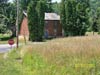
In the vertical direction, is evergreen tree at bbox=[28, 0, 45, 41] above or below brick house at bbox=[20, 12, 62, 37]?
above

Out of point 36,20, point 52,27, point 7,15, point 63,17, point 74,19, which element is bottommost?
point 52,27

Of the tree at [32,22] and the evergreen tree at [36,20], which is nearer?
the evergreen tree at [36,20]

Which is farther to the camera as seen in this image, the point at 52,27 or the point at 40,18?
the point at 52,27

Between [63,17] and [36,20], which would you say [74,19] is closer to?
[63,17]

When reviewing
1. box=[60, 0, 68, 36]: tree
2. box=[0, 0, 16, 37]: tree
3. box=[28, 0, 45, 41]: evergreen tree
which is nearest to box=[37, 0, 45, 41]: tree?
box=[28, 0, 45, 41]: evergreen tree

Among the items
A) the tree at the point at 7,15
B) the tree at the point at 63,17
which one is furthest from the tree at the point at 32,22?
the tree at the point at 7,15

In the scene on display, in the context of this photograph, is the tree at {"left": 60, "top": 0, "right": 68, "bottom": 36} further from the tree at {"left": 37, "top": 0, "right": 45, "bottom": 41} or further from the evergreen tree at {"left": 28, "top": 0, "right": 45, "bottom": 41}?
the evergreen tree at {"left": 28, "top": 0, "right": 45, "bottom": 41}

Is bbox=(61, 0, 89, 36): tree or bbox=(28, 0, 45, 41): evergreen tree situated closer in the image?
bbox=(28, 0, 45, 41): evergreen tree

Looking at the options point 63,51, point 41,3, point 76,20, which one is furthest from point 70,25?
point 63,51

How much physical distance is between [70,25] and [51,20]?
10.4 m

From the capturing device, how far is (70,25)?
255 feet

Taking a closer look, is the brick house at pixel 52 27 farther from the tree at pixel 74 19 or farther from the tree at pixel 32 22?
the tree at pixel 32 22

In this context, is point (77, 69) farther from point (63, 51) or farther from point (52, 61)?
point (63, 51)

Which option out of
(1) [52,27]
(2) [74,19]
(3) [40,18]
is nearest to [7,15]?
(1) [52,27]
